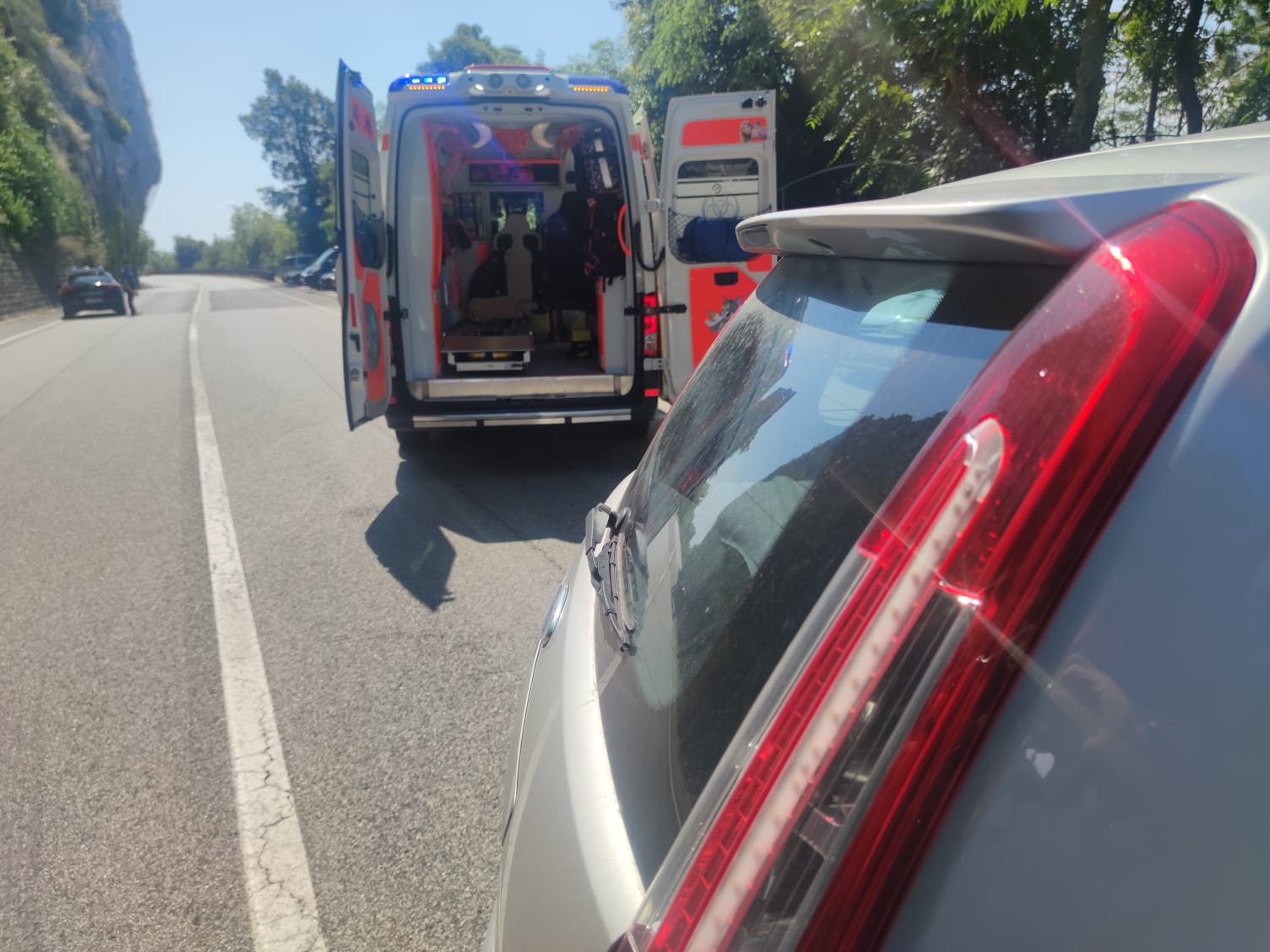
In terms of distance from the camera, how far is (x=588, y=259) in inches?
307

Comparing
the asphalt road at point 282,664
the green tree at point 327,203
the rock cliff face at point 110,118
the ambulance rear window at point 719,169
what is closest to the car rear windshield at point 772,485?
the asphalt road at point 282,664

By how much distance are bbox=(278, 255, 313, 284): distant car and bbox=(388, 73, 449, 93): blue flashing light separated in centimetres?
4835

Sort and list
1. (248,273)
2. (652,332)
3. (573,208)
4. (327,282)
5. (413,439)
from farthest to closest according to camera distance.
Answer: (248,273) < (327,282) < (573,208) < (413,439) < (652,332)

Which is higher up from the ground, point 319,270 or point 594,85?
point 594,85

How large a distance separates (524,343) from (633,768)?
6554 millimetres

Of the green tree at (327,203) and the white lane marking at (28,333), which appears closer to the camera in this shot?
the white lane marking at (28,333)

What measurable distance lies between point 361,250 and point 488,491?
1.80 m

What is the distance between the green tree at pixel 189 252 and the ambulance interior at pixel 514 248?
A: 5615 inches

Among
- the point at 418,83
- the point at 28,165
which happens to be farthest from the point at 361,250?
the point at 28,165

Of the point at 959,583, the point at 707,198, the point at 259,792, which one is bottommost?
the point at 259,792

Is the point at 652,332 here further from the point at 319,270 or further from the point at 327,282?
the point at 319,270

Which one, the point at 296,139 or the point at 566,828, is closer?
the point at 566,828

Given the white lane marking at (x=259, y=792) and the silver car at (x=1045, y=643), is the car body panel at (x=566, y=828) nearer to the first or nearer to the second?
the silver car at (x=1045, y=643)

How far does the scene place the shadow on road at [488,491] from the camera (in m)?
5.26
